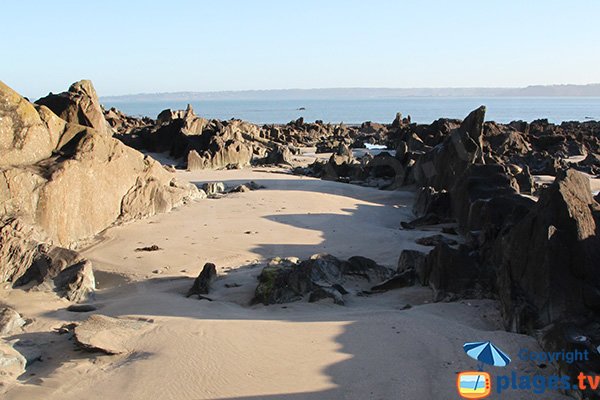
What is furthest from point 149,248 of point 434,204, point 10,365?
point 434,204

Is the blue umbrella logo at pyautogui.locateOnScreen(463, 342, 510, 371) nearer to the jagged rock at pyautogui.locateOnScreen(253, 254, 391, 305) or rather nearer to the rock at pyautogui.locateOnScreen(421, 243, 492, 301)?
the rock at pyautogui.locateOnScreen(421, 243, 492, 301)

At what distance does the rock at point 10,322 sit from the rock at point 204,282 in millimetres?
2170

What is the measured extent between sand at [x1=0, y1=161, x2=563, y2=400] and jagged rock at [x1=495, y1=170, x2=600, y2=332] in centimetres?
37

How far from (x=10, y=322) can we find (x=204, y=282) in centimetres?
256

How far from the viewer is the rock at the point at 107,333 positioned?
611 cm

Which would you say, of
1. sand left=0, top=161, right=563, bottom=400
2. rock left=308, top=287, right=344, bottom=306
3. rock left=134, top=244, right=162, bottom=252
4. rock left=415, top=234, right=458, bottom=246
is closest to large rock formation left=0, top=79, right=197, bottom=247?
sand left=0, top=161, right=563, bottom=400

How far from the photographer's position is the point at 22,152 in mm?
10266

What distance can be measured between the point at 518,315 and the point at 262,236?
6.55 metres

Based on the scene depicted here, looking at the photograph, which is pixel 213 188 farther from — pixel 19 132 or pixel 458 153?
pixel 19 132

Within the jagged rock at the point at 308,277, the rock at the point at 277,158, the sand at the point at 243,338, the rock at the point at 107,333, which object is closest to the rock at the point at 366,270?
the jagged rock at the point at 308,277

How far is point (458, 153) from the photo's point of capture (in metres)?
16.9

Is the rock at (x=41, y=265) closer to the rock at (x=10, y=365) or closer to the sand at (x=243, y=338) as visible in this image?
the sand at (x=243, y=338)

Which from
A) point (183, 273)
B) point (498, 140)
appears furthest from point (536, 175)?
point (183, 273)

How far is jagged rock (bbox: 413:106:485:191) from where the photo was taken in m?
16.8
